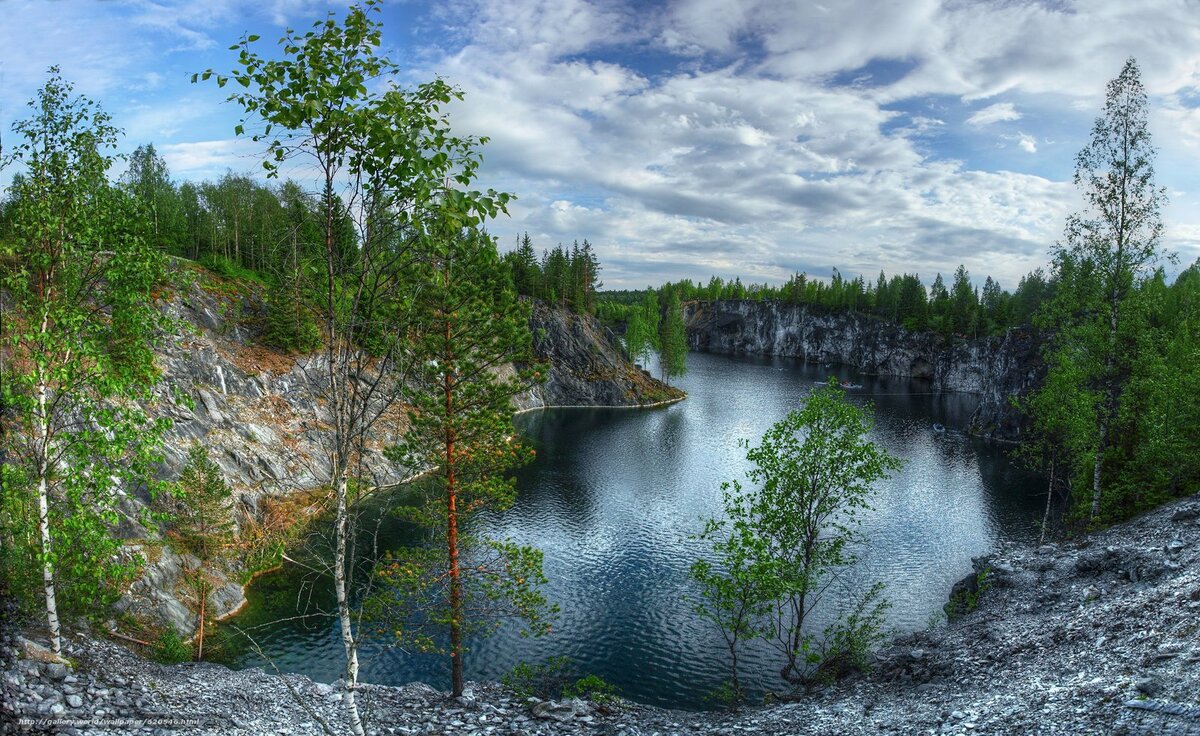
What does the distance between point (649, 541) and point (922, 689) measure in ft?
90.8

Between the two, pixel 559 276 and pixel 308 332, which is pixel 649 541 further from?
pixel 559 276

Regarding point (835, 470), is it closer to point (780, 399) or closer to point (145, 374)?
point (145, 374)

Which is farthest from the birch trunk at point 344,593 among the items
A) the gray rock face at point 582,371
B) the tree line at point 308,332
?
the gray rock face at point 582,371

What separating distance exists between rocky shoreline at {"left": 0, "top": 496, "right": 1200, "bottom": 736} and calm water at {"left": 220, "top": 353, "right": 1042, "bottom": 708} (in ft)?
16.8

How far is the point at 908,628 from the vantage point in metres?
32.4

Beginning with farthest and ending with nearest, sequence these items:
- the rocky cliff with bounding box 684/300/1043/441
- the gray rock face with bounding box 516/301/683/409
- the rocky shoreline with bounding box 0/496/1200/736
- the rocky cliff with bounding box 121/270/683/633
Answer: the gray rock face with bounding box 516/301/683/409
the rocky cliff with bounding box 684/300/1043/441
the rocky cliff with bounding box 121/270/683/633
the rocky shoreline with bounding box 0/496/1200/736

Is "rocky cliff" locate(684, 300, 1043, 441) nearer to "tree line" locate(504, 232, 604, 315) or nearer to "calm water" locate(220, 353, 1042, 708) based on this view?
"calm water" locate(220, 353, 1042, 708)

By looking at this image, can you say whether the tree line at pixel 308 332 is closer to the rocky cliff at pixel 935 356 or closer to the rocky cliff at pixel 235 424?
the rocky cliff at pixel 235 424

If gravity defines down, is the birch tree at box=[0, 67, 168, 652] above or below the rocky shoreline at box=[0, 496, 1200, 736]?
above

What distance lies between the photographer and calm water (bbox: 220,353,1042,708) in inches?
1147

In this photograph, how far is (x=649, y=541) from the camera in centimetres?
4522

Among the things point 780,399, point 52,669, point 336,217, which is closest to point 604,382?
point 780,399

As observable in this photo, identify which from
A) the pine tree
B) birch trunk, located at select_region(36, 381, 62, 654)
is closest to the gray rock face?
the pine tree

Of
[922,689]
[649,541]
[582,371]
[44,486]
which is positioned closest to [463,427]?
[44,486]
